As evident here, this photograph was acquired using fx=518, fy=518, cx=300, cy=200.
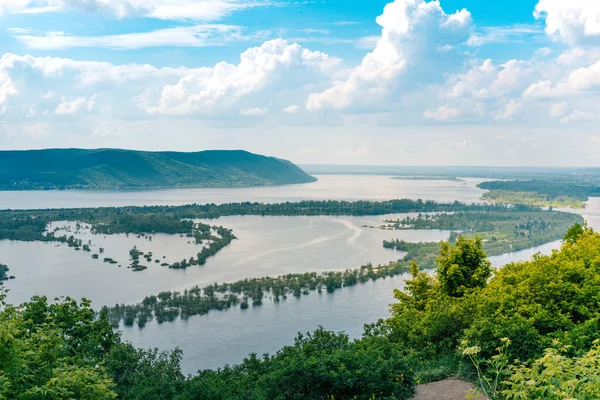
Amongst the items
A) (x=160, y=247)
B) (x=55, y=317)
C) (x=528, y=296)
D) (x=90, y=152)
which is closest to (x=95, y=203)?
(x=160, y=247)

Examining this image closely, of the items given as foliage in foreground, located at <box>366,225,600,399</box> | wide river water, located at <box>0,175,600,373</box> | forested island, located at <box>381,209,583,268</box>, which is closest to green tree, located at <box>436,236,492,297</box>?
foliage in foreground, located at <box>366,225,600,399</box>

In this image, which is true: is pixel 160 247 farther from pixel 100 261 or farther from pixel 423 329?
pixel 423 329

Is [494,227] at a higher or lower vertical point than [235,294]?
higher

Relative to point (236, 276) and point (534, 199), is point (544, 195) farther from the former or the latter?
point (236, 276)

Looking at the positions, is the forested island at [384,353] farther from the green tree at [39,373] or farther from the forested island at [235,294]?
the forested island at [235,294]

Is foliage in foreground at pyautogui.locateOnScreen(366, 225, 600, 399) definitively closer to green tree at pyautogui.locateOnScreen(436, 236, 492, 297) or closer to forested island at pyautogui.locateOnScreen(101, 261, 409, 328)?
green tree at pyautogui.locateOnScreen(436, 236, 492, 297)

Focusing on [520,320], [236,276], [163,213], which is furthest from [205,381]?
[163,213]
